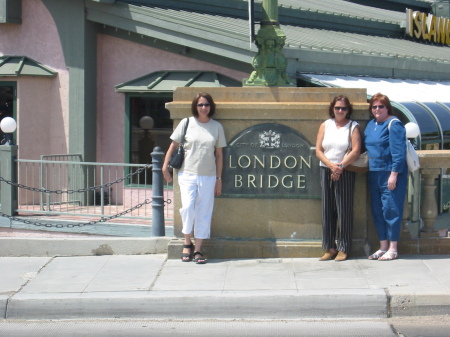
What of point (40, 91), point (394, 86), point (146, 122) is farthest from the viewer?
point (394, 86)

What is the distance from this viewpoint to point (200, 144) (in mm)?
9039

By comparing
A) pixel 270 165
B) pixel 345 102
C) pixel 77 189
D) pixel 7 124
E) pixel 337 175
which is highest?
pixel 345 102

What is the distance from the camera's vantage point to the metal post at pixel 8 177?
1286 centimetres

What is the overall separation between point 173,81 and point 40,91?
2.62 m

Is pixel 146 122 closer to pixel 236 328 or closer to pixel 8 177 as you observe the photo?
pixel 8 177

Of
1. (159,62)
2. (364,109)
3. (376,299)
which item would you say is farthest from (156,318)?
(159,62)

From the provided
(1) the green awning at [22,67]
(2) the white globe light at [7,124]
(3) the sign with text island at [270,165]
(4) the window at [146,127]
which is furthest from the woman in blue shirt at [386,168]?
(1) the green awning at [22,67]

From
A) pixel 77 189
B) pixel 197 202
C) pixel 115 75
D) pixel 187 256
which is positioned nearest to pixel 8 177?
pixel 77 189

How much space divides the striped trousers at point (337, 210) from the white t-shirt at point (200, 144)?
1.23 meters

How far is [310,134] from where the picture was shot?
30.4ft

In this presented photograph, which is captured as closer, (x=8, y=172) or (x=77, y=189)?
(x=8, y=172)

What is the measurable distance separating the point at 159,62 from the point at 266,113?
624 cm

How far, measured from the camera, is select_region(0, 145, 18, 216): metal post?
1286 cm

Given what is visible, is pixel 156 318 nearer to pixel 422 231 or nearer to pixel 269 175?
pixel 269 175
